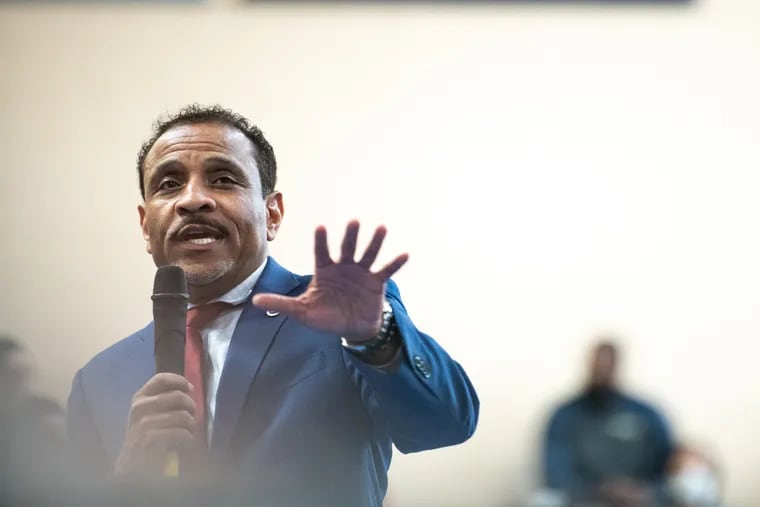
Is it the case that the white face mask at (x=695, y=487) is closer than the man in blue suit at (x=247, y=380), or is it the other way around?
the man in blue suit at (x=247, y=380)

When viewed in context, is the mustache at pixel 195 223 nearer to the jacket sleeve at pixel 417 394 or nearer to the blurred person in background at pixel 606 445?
the jacket sleeve at pixel 417 394

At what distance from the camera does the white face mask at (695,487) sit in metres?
2.65

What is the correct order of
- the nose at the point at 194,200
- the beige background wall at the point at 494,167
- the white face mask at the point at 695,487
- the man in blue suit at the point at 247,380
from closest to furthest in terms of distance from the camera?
the man in blue suit at the point at 247,380
the nose at the point at 194,200
the beige background wall at the point at 494,167
the white face mask at the point at 695,487

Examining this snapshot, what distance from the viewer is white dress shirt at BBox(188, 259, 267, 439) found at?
1.58 m

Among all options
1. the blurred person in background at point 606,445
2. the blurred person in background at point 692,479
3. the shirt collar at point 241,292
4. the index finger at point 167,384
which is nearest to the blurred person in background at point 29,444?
the index finger at point 167,384

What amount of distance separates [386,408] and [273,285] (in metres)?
0.29

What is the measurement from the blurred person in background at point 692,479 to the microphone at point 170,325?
1.67m

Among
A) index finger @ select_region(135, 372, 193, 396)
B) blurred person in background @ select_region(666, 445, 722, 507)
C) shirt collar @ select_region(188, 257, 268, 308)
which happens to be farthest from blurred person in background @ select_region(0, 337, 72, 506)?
blurred person in background @ select_region(666, 445, 722, 507)

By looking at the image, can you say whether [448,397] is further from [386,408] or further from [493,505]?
[493,505]

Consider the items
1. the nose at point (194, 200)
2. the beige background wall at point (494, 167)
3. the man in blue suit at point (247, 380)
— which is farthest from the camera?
the beige background wall at point (494, 167)

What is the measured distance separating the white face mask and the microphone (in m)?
1.67

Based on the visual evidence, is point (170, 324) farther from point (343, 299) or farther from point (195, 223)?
point (343, 299)

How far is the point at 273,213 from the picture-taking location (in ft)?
5.42

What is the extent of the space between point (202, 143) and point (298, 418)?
0.47m
